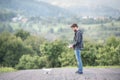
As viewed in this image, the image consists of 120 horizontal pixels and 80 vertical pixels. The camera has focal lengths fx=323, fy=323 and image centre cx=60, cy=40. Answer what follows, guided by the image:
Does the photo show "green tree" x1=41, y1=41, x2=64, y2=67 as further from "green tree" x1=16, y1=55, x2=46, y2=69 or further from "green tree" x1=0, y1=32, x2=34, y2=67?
"green tree" x1=0, y1=32, x2=34, y2=67

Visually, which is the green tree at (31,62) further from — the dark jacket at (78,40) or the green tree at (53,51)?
the dark jacket at (78,40)

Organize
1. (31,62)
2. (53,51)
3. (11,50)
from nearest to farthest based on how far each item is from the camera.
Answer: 1. (53,51)
2. (31,62)
3. (11,50)

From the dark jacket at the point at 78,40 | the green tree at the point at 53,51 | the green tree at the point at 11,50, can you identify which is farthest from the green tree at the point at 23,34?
the dark jacket at the point at 78,40

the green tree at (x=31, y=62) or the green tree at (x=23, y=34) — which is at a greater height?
the green tree at (x=23, y=34)

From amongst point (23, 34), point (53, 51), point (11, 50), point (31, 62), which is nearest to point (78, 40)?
point (53, 51)

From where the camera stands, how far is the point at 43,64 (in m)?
88.5

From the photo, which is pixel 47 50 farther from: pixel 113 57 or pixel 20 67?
pixel 113 57

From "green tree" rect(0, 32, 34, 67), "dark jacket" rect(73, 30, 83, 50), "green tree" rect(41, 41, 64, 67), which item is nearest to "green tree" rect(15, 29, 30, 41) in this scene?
"green tree" rect(0, 32, 34, 67)

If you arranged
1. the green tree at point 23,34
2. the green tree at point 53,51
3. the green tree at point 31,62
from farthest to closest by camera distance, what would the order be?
the green tree at point 23,34, the green tree at point 31,62, the green tree at point 53,51

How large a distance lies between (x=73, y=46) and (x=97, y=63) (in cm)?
6065

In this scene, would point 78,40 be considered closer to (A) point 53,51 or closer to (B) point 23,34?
(A) point 53,51

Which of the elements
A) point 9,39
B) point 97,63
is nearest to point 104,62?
point 97,63

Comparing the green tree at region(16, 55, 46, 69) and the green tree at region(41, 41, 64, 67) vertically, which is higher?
the green tree at region(41, 41, 64, 67)

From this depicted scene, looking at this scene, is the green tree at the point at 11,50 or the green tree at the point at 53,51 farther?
the green tree at the point at 11,50
